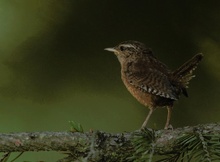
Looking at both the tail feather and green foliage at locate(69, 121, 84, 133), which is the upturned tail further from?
green foliage at locate(69, 121, 84, 133)

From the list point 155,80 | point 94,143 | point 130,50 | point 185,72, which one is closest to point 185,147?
point 94,143

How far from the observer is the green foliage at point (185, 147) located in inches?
45.1

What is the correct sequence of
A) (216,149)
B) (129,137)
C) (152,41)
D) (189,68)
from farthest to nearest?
(152,41)
(189,68)
(129,137)
(216,149)

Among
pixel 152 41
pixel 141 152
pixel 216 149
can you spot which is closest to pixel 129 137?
pixel 141 152

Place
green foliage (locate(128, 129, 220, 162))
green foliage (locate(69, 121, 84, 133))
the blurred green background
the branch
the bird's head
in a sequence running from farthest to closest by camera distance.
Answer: the blurred green background < the bird's head < green foliage (locate(69, 121, 84, 133)) < the branch < green foliage (locate(128, 129, 220, 162))

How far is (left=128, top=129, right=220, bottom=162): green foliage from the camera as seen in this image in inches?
45.1

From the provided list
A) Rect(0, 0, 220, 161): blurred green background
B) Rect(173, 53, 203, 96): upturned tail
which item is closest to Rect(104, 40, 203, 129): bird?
Rect(173, 53, 203, 96): upturned tail

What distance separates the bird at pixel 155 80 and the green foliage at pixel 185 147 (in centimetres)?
36

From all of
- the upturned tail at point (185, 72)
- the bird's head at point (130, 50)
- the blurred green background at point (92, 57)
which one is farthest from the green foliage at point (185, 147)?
the blurred green background at point (92, 57)

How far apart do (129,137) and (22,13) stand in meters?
1.17

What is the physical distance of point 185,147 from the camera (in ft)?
4.21

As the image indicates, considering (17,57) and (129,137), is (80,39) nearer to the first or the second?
(17,57)

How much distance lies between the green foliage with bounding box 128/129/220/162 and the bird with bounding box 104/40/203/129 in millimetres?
360

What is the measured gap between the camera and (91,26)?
2311 mm
